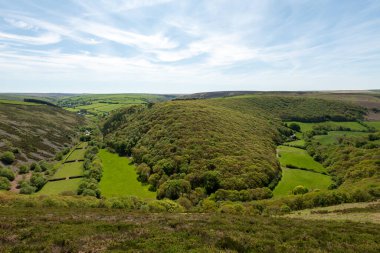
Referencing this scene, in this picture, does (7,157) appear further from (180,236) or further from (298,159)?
(298,159)

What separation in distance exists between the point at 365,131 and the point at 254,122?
3413 inches

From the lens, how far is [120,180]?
112 m

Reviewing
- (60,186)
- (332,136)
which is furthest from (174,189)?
(332,136)

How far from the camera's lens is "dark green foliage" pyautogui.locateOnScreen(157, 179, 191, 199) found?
87.8 meters

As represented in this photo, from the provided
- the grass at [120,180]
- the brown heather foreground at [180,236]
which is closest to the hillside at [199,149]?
the grass at [120,180]

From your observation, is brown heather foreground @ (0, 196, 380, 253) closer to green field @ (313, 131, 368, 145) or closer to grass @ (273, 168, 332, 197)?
grass @ (273, 168, 332, 197)

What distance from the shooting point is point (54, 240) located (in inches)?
802

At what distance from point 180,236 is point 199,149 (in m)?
94.3

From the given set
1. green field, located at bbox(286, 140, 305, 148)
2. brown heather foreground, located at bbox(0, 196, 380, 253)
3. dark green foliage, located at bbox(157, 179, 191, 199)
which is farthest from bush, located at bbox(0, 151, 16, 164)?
green field, located at bbox(286, 140, 305, 148)

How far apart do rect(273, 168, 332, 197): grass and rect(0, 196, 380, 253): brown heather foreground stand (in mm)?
74161

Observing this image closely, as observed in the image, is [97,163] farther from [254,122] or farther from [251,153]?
[254,122]

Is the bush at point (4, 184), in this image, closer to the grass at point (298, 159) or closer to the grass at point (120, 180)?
the grass at point (120, 180)

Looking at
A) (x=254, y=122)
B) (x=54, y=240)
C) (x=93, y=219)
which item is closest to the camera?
(x=54, y=240)

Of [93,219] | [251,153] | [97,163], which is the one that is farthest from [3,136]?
[93,219]
